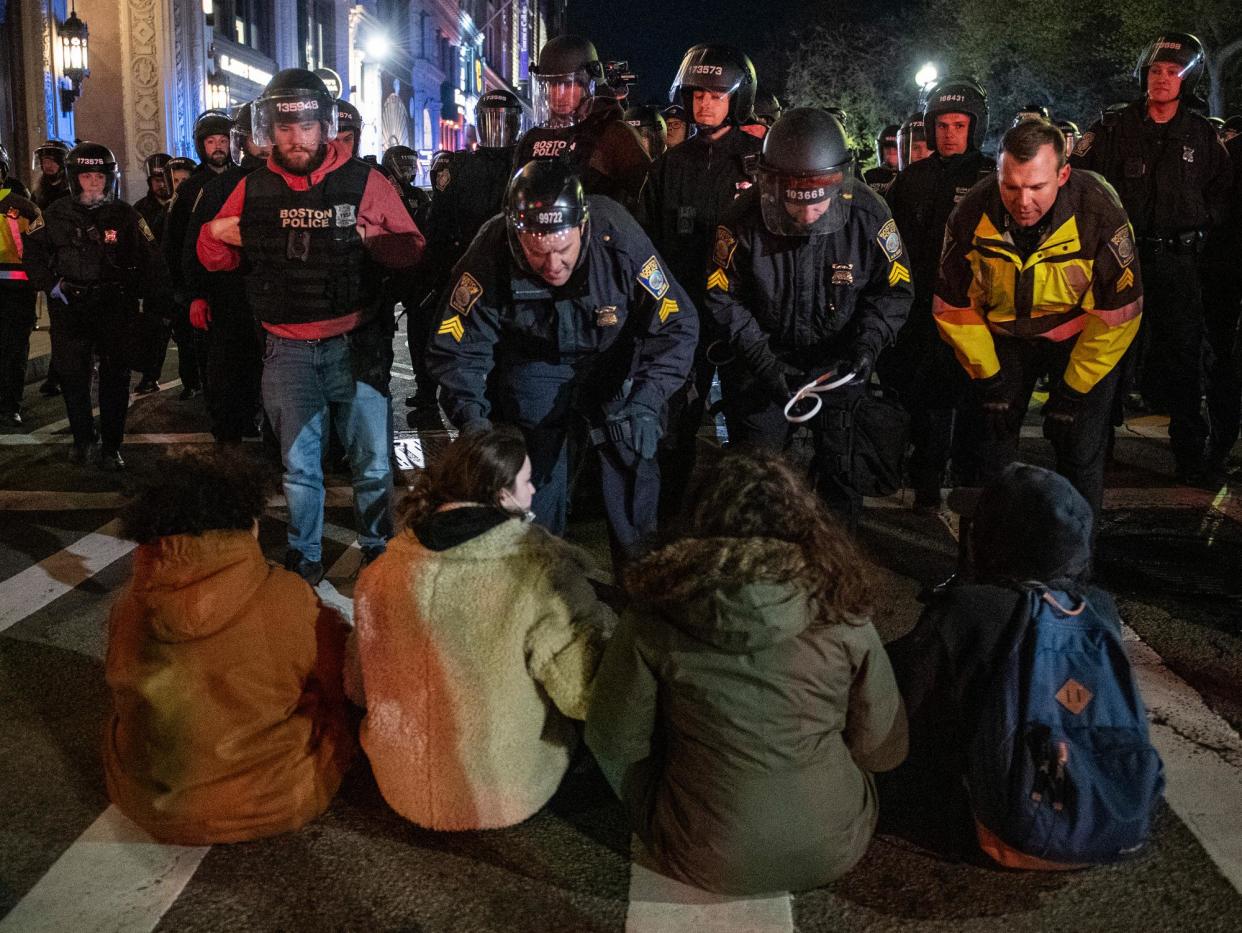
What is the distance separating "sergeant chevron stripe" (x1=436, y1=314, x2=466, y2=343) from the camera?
15.1ft

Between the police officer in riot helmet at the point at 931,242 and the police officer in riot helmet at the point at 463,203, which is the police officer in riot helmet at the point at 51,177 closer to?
the police officer in riot helmet at the point at 463,203

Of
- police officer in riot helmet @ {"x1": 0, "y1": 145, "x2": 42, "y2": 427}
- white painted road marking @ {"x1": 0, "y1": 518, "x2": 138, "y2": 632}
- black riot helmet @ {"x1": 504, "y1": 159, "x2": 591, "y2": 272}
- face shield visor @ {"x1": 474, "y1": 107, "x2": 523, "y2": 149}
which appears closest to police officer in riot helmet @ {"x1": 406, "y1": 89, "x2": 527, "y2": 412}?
face shield visor @ {"x1": 474, "y1": 107, "x2": 523, "y2": 149}

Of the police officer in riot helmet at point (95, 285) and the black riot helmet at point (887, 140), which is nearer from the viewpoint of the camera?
the police officer in riot helmet at point (95, 285)

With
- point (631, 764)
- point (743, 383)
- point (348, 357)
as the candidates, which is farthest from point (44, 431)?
point (631, 764)

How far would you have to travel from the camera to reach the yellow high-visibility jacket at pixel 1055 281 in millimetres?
4918

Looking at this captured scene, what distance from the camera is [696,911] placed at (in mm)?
3008

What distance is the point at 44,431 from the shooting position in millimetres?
9031

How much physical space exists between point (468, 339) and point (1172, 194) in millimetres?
4515

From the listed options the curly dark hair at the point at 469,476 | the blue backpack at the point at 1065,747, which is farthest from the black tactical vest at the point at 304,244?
the blue backpack at the point at 1065,747

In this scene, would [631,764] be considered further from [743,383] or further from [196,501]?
[743,383]

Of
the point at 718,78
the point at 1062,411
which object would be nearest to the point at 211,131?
the point at 718,78

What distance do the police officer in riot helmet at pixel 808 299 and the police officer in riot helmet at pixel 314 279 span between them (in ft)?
4.93

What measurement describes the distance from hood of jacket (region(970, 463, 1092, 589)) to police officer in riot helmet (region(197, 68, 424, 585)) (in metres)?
3.07

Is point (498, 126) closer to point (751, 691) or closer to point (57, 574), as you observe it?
point (57, 574)
